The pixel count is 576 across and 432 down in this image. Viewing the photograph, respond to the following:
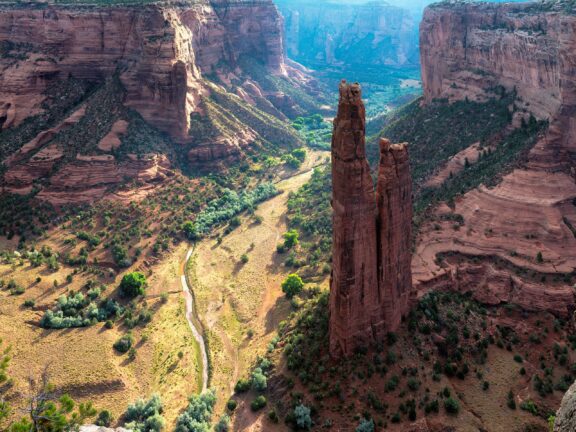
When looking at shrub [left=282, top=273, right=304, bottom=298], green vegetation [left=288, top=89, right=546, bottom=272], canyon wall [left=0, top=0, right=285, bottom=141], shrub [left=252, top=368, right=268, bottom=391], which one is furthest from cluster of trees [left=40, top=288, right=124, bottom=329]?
canyon wall [left=0, top=0, right=285, bottom=141]

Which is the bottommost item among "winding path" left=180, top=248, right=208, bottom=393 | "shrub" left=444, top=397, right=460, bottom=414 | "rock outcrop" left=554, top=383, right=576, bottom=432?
"winding path" left=180, top=248, right=208, bottom=393

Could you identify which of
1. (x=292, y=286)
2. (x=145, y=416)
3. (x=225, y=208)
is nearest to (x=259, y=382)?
(x=145, y=416)

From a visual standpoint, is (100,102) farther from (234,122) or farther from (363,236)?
(363,236)

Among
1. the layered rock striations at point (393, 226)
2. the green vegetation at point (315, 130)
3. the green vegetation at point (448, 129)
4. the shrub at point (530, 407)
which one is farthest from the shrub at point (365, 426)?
the green vegetation at point (315, 130)

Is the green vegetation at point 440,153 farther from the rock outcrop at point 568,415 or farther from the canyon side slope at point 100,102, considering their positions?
the rock outcrop at point 568,415

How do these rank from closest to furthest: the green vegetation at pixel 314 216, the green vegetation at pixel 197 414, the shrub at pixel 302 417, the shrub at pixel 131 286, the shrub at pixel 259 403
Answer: the shrub at pixel 302 417 < the green vegetation at pixel 197 414 < the shrub at pixel 259 403 < the shrub at pixel 131 286 < the green vegetation at pixel 314 216

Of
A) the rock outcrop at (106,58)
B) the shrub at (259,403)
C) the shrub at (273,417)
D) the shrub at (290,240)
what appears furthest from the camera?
the rock outcrop at (106,58)

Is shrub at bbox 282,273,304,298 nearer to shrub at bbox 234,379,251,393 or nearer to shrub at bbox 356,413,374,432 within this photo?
shrub at bbox 234,379,251,393
